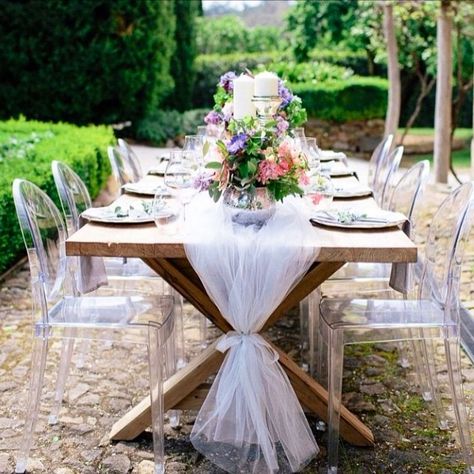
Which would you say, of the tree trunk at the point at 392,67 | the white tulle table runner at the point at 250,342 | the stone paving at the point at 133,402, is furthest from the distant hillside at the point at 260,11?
the white tulle table runner at the point at 250,342

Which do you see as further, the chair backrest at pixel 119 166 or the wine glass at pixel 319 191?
the chair backrest at pixel 119 166

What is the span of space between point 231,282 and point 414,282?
1249mm

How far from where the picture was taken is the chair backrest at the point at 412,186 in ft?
11.1

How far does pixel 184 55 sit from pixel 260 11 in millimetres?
6616

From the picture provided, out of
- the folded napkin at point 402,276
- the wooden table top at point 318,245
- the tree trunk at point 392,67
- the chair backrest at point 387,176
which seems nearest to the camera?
the wooden table top at point 318,245

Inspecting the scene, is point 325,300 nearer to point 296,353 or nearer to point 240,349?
point 240,349

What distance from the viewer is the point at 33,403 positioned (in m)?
2.79

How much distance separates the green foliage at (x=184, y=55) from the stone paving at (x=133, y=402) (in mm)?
9652

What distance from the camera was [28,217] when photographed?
272 centimetres

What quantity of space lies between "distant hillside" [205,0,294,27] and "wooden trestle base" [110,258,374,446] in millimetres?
17185

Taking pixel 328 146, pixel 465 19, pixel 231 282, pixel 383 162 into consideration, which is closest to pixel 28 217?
pixel 231 282

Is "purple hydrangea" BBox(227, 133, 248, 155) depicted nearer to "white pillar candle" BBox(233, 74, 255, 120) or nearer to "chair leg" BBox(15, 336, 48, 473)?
"white pillar candle" BBox(233, 74, 255, 120)

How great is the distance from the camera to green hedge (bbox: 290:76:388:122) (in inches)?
459

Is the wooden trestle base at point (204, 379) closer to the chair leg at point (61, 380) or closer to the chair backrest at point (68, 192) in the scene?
the chair leg at point (61, 380)
